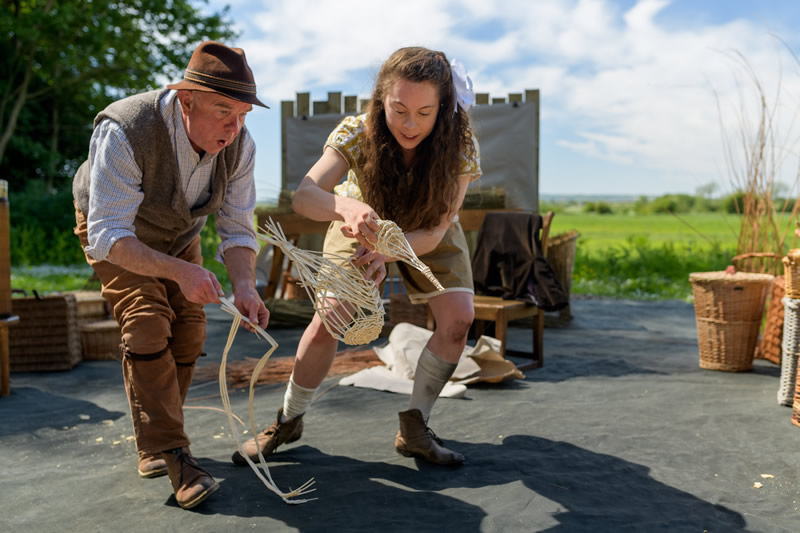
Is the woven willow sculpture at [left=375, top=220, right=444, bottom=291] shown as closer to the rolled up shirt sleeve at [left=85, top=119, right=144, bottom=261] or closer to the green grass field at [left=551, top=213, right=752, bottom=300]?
the rolled up shirt sleeve at [left=85, top=119, right=144, bottom=261]

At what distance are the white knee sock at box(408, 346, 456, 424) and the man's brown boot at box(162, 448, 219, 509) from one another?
0.84 meters

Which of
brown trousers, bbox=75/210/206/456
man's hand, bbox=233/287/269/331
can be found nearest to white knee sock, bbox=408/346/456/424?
man's hand, bbox=233/287/269/331

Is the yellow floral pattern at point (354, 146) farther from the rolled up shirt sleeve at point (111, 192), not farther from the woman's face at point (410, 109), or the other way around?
the rolled up shirt sleeve at point (111, 192)

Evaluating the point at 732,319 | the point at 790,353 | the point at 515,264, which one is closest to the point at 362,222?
the point at 790,353

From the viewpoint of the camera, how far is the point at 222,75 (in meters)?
2.09

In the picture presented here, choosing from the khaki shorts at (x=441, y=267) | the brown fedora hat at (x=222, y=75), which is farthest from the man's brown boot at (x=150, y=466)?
the brown fedora hat at (x=222, y=75)

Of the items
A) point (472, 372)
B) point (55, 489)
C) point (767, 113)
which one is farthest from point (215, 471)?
point (767, 113)

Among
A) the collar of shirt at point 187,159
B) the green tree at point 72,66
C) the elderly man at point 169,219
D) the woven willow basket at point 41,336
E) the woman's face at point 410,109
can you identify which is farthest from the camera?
the green tree at point 72,66

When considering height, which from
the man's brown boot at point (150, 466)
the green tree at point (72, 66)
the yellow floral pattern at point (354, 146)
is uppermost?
the green tree at point (72, 66)

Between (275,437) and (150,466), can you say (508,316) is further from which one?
(150,466)

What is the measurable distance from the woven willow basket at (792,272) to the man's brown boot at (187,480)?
9.58 ft

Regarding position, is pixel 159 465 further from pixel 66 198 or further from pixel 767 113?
pixel 66 198

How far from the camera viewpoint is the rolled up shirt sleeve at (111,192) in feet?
7.00

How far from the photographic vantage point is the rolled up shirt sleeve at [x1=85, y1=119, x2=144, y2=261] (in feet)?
7.00
